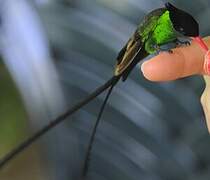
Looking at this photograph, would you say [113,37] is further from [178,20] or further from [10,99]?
[178,20]

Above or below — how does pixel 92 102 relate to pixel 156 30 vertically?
below

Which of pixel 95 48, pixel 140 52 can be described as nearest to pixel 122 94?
pixel 95 48

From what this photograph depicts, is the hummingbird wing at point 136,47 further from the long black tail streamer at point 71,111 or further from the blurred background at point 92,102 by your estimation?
the blurred background at point 92,102

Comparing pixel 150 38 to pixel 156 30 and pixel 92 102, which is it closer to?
pixel 156 30

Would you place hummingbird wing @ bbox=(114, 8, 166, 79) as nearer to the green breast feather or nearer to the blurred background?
the green breast feather

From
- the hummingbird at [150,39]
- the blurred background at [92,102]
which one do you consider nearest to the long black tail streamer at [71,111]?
the hummingbird at [150,39]

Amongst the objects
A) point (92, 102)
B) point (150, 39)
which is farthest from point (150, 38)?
point (92, 102)

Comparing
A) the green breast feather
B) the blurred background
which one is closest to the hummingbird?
the green breast feather
